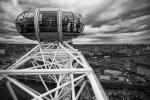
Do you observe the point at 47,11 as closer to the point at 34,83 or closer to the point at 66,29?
the point at 66,29

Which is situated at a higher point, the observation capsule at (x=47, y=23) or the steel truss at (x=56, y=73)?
the observation capsule at (x=47, y=23)

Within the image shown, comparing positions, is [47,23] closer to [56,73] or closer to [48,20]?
[48,20]

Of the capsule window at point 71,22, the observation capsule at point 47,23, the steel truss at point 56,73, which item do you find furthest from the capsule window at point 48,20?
the steel truss at point 56,73

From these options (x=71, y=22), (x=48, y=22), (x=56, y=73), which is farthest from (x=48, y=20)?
(x=56, y=73)

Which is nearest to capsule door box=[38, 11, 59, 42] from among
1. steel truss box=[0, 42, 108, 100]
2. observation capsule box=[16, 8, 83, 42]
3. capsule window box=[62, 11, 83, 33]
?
observation capsule box=[16, 8, 83, 42]

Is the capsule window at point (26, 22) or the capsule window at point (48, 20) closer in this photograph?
the capsule window at point (48, 20)

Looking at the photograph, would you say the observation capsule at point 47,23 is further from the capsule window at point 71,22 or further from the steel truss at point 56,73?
the steel truss at point 56,73

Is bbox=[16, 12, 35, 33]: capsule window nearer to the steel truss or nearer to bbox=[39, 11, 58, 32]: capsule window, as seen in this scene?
bbox=[39, 11, 58, 32]: capsule window
